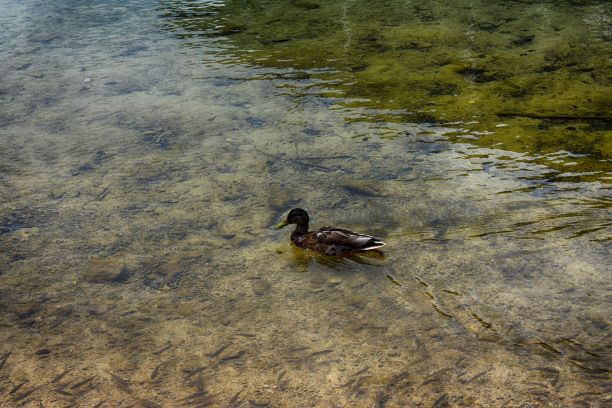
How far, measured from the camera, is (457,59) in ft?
29.6

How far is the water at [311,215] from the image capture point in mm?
3975

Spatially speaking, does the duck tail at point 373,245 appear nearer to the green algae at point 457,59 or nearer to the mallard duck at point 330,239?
the mallard duck at point 330,239

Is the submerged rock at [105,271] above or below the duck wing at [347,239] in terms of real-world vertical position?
below

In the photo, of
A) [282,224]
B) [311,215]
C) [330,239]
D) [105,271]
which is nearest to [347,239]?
[330,239]

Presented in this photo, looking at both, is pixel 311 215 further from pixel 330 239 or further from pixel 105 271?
pixel 105 271

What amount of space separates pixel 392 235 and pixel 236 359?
1733 mm

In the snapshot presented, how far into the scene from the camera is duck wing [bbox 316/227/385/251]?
4938mm

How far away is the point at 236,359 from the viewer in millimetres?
4090

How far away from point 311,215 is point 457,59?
4275mm

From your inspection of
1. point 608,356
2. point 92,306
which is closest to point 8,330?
point 92,306

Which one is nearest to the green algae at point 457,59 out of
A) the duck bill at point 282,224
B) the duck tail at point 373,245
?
the duck bill at point 282,224

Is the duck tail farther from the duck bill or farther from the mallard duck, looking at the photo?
the duck bill

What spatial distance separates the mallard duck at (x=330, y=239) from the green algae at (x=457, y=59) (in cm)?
200

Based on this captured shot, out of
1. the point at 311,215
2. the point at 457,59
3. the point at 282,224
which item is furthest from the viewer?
the point at 457,59
